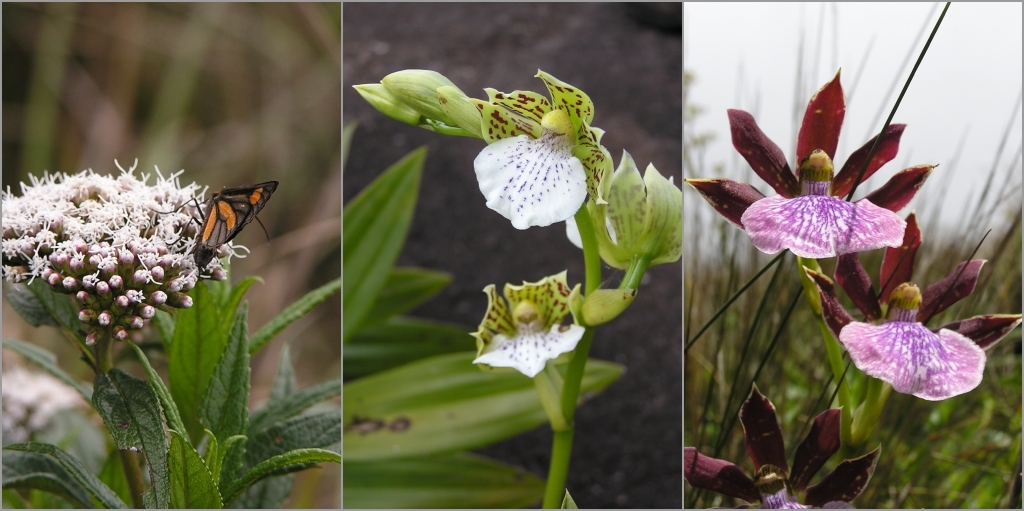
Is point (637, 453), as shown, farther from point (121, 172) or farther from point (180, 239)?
point (121, 172)

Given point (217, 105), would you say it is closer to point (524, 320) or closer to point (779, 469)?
point (524, 320)

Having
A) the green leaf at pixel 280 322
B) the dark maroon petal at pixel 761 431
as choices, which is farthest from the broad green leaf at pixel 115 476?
the dark maroon petal at pixel 761 431

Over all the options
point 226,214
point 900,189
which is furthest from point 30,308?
point 900,189

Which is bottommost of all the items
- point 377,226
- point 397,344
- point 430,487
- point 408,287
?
point 430,487

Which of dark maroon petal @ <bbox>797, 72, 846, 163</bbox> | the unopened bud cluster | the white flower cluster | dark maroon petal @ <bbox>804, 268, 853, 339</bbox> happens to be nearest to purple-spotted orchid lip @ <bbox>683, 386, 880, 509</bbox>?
dark maroon petal @ <bbox>804, 268, 853, 339</bbox>

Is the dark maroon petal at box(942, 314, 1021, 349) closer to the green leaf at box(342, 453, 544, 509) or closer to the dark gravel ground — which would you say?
the dark gravel ground

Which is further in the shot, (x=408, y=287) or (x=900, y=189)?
(x=408, y=287)
